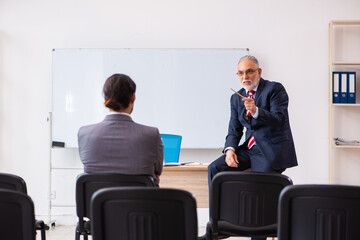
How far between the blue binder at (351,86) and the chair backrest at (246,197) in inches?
114

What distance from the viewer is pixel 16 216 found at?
58.9 inches

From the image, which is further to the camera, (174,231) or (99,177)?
(99,177)

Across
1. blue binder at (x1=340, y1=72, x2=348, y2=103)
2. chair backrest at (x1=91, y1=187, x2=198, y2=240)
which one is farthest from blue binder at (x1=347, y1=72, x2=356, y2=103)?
chair backrest at (x1=91, y1=187, x2=198, y2=240)

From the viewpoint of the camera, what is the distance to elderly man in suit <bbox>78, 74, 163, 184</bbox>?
6.68 ft

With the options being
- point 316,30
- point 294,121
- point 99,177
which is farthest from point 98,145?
point 316,30

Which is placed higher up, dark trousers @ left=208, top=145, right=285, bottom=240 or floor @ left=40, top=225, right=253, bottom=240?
dark trousers @ left=208, top=145, right=285, bottom=240

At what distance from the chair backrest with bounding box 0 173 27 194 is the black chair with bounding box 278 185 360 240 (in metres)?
1.25

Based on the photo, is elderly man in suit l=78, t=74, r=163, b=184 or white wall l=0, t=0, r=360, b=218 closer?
elderly man in suit l=78, t=74, r=163, b=184

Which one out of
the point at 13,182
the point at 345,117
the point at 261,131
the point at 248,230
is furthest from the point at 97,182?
the point at 345,117

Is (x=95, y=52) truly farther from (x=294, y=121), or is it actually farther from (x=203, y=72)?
(x=294, y=121)

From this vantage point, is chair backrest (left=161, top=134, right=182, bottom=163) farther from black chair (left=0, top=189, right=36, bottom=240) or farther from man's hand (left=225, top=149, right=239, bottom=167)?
black chair (left=0, top=189, right=36, bottom=240)

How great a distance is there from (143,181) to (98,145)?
30cm

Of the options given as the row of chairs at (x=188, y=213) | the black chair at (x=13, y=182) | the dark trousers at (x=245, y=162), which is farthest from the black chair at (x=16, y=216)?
the dark trousers at (x=245, y=162)

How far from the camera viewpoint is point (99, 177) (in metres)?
1.99
